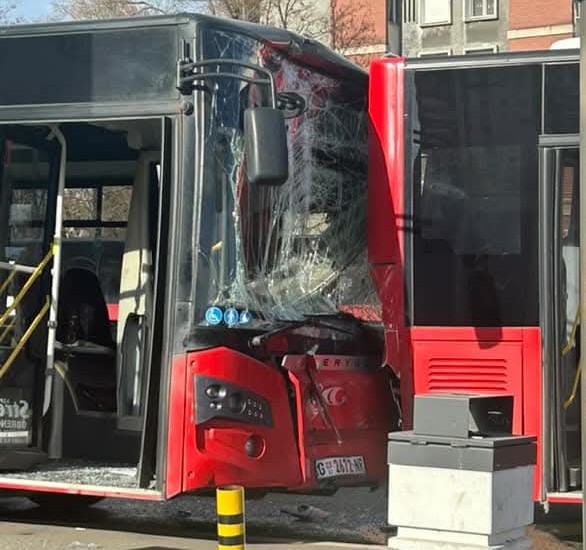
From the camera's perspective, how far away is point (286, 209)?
25.3ft

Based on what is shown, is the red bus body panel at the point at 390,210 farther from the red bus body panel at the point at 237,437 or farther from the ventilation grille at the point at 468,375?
the red bus body panel at the point at 237,437

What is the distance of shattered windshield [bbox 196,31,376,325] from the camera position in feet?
23.3

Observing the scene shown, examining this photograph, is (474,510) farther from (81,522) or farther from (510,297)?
(81,522)

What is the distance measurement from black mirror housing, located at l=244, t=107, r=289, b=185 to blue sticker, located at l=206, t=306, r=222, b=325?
0.82m

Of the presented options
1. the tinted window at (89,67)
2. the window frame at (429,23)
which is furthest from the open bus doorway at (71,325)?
the window frame at (429,23)

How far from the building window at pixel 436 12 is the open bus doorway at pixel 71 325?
41192mm

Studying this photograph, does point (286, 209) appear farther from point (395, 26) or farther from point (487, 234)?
point (395, 26)

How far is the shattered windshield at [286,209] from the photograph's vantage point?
7.11 m

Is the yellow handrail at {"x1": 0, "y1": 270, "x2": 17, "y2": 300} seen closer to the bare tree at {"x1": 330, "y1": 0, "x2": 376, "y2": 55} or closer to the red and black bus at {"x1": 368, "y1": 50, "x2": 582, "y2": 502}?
the red and black bus at {"x1": 368, "y1": 50, "x2": 582, "y2": 502}

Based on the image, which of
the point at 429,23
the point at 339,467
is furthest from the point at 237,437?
the point at 429,23

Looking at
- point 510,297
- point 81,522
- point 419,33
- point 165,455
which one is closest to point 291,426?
point 165,455

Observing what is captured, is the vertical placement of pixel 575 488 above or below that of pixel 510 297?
below

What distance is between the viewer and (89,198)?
9461 mm

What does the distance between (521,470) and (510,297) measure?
1937mm
